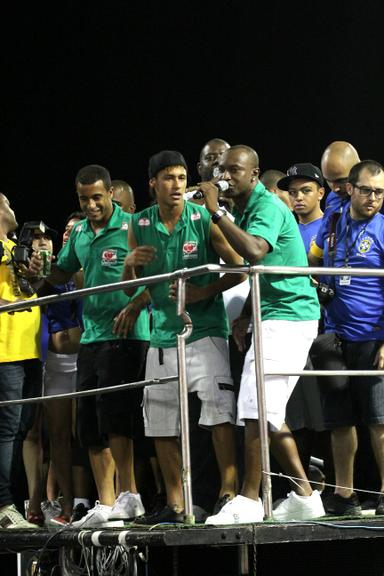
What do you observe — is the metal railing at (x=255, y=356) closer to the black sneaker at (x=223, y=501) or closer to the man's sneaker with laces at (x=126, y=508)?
the black sneaker at (x=223, y=501)

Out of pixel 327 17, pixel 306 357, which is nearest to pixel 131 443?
pixel 306 357

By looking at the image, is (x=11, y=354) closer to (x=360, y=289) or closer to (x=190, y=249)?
(x=190, y=249)

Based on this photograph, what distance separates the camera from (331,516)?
219 inches

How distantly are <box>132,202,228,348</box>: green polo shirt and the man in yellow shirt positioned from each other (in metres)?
0.82

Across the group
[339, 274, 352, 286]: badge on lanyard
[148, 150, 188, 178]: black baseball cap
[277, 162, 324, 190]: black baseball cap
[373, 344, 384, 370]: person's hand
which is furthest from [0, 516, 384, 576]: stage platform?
[277, 162, 324, 190]: black baseball cap

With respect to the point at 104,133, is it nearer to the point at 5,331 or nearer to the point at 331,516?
the point at 5,331

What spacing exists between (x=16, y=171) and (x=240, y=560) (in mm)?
7314

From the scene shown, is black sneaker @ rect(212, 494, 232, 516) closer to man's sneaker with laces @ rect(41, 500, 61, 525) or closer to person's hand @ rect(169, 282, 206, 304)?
person's hand @ rect(169, 282, 206, 304)

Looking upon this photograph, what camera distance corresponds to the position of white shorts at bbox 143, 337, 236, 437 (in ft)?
18.2

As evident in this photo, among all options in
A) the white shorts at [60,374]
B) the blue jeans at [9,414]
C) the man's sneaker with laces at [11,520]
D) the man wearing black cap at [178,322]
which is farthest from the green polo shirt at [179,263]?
the man's sneaker with laces at [11,520]

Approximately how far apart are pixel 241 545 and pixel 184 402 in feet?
2.17

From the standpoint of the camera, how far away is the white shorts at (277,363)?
17.6 feet

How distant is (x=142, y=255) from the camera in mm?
5867

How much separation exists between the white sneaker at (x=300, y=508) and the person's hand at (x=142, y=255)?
A: 133cm
